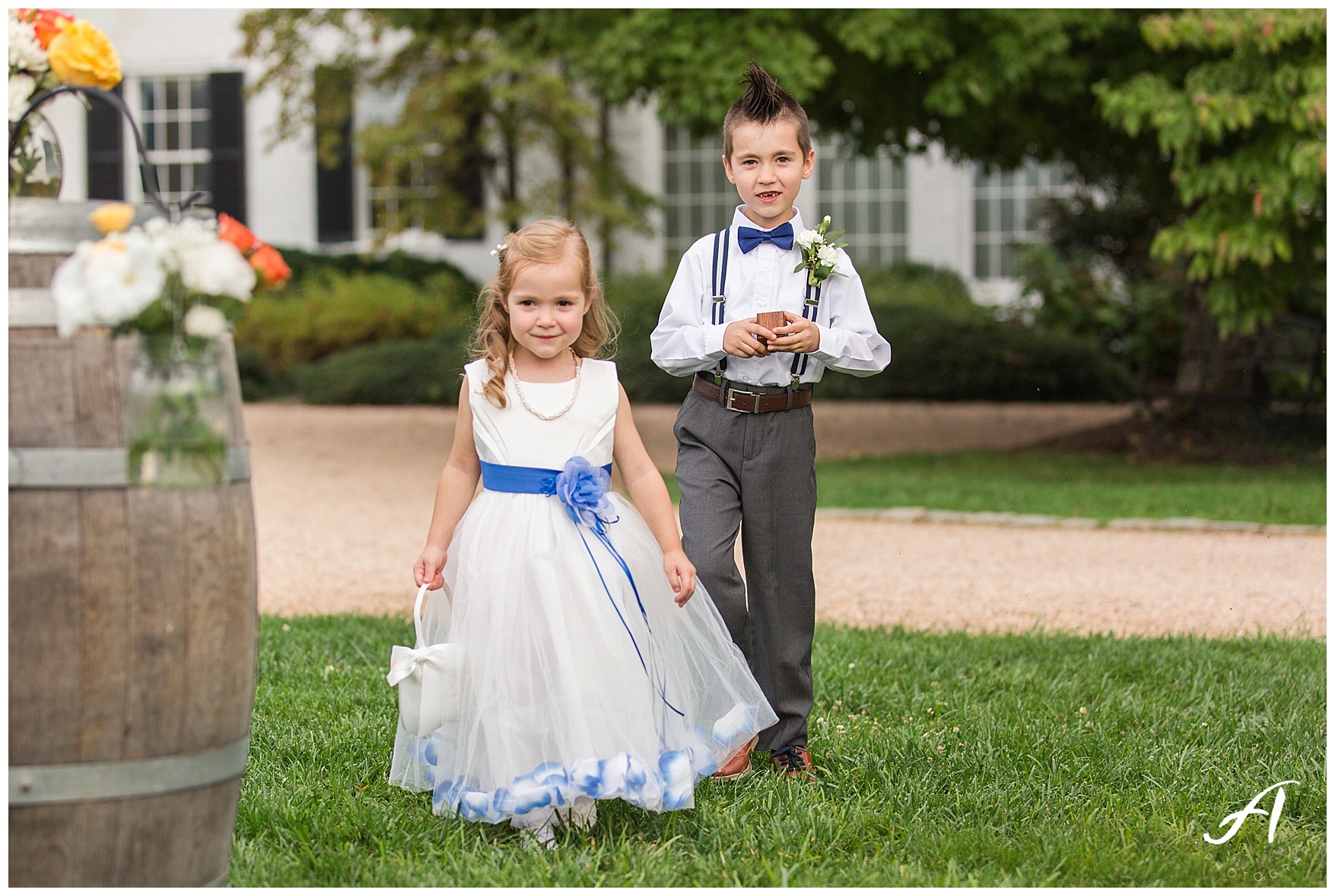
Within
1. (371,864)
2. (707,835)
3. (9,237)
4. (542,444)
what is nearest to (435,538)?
(542,444)

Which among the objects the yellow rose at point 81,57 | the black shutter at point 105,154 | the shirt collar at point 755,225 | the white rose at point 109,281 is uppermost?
the black shutter at point 105,154

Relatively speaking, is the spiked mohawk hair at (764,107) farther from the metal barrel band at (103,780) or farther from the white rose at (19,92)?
the metal barrel band at (103,780)

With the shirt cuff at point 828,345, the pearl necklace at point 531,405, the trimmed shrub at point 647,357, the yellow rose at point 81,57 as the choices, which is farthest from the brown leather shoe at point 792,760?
the trimmed shrub at point 647,357

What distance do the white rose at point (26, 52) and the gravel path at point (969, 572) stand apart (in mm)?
3321

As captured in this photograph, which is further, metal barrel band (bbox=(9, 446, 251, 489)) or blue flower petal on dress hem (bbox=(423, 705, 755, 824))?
blue flower petal on dress hem (bbox=(423, 705, 755, 824))

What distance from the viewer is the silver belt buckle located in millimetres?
3081

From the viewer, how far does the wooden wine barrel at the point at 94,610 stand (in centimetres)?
190

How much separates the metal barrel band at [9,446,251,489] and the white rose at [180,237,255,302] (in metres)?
0.27

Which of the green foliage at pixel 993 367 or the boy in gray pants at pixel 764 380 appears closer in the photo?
the boy in gray pants at pixel 764 380

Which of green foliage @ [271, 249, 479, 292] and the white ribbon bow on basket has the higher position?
green foliage @ [271, 249, 479, 292]

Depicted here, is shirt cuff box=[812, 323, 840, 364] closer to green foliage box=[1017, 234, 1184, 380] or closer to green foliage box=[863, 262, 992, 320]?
green foliage box=[1017, 234, 1184, 380]

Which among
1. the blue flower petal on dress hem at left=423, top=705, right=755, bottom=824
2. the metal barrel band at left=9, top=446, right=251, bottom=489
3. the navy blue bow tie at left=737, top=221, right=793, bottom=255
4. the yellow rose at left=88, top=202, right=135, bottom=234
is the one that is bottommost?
the blue flower petal on dress hem at left=423, top=705, right=755, bottom=824

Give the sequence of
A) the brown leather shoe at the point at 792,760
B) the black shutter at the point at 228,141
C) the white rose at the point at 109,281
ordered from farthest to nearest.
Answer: the black shutter at the point at 228,141
the brown leather shoe at the point at 792,760
the white rose at the point at 109,281

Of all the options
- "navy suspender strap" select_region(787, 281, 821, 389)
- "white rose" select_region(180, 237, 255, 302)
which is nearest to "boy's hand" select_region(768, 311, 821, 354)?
"navy suspender strap" select_region(787, 281, 821, 389)
